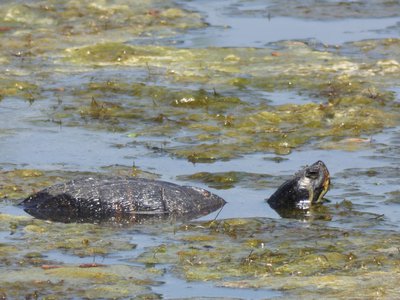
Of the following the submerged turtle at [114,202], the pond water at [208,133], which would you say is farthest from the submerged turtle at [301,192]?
the submerged turtle at [114,202]

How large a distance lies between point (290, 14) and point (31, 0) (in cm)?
313

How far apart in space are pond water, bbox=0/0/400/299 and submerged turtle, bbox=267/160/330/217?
4.5 inches

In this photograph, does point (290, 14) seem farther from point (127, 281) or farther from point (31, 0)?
point (127, 281)

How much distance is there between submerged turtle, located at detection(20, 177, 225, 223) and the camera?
8.91 m

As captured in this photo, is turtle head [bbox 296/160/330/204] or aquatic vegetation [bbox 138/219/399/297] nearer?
aquatic vegetation [bbox 138/219/399/297]

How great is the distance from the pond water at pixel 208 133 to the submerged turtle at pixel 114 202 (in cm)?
15

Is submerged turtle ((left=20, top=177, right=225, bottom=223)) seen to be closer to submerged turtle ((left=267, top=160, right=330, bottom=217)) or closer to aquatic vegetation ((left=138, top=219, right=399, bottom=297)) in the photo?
aquatic vegetation ((left=138, top=219, right=399, bottom=297))

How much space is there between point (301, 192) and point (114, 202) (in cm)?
132

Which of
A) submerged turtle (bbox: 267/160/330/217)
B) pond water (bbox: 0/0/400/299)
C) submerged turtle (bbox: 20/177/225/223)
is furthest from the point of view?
submerged turtle (bbox: 267/160/330/217)

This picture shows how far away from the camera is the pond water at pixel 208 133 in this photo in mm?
7680

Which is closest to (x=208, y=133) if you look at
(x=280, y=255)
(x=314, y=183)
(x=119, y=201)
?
(x=314, y=183)

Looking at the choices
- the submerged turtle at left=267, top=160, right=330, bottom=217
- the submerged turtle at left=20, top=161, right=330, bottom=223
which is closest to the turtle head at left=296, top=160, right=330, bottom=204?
the submerged turtle at left=267, top=160, right=330, bottom=217

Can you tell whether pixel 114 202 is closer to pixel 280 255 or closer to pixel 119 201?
pixel 119 201

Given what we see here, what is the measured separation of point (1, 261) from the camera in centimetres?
777
